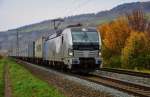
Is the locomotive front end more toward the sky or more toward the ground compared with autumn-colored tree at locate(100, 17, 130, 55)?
more toward the ground

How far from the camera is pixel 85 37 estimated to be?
28531mm

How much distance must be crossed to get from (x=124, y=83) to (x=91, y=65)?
755 cm

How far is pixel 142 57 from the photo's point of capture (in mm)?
53344

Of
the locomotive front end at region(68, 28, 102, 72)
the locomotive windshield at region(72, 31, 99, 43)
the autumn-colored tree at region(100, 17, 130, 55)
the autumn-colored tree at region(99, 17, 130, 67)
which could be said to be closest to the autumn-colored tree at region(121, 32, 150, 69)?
the locomotive windshield at region(72, 31, 99, 43)

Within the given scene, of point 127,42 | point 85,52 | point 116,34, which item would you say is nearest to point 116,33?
point 116,34

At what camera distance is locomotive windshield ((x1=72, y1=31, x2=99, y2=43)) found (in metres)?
28.2

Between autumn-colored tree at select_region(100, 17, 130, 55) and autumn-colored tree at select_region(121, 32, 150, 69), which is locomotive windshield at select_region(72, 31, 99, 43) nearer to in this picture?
autumn-colored tree at select_region(121, 32, 150, 69)

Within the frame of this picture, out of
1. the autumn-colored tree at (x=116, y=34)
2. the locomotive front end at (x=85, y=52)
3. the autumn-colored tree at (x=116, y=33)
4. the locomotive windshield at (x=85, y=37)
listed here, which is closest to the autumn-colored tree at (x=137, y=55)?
the locomotive windshield at (x=85, y=37)

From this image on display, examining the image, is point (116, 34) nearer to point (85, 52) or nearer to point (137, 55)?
point (137, 55)

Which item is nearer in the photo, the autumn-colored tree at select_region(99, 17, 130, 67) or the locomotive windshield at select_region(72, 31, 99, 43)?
the locomotive windshield at select_region(72, 31, 99, 43)

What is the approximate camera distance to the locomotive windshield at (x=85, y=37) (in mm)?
28216

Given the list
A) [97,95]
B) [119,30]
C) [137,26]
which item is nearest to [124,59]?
[97,95]

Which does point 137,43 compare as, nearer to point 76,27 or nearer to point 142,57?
point 142,57

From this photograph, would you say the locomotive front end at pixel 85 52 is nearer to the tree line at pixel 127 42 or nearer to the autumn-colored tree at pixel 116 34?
the tree line at pixel 127 42
